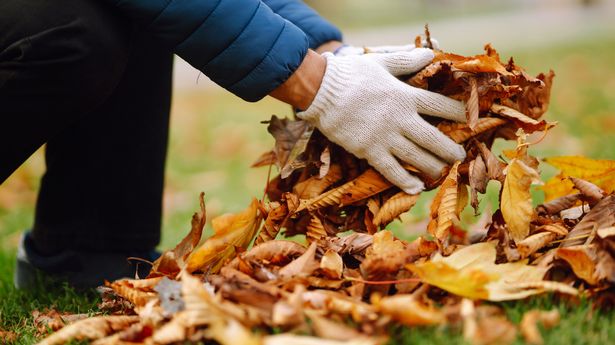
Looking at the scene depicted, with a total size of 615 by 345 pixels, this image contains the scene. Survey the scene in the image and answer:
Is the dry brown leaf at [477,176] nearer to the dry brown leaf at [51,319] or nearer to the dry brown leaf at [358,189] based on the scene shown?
the dry brown leaf at [358,189]

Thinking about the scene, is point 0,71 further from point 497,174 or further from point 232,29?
point 497,174

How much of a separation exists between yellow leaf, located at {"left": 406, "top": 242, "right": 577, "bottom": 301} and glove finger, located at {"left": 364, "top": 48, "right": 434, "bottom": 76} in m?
0.55

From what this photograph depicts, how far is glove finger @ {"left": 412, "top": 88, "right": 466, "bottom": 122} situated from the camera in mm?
1760

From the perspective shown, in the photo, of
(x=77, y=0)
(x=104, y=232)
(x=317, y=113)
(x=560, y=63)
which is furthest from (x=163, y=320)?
(x=560, y=63)

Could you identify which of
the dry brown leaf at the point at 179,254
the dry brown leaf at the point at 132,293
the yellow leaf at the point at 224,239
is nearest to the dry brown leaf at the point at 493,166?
the yellow leaf at the point at 224,239

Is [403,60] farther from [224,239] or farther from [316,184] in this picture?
[224,239]

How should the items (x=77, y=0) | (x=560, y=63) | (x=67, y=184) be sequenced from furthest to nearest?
(x=560, y=63) < (x=67, y=184) < (x=77, y=0)

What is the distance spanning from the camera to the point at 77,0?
1.64 metres

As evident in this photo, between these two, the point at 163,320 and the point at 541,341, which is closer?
the point at 541,341

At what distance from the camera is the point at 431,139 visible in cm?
176

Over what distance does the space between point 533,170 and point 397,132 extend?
0.35 meters

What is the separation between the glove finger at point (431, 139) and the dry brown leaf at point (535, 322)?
0.56 metres

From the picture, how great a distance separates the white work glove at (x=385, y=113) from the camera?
1.74 m

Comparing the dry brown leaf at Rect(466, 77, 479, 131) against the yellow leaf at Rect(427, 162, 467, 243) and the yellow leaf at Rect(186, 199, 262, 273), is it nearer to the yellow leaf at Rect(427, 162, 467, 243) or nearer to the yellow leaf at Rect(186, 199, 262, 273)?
the yellow leaf at Rect(427, 162, 467, 243)
